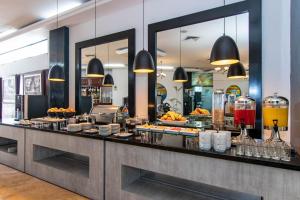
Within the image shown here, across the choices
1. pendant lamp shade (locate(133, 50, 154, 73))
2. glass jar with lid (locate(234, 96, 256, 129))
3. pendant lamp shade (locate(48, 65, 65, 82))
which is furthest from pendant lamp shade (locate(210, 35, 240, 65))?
pendant lamp shade (locate(48, 65, 65, 82))

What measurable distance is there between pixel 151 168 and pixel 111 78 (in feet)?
7.03

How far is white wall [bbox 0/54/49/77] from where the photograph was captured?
553 cm

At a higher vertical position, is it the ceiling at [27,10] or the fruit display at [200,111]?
the ceiling at [27,10]

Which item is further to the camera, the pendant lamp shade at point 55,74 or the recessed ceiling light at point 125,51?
the pendant lamp shade at point 55,74

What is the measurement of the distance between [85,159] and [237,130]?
2.41m

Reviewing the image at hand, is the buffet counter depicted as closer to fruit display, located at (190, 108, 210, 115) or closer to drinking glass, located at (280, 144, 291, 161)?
drinking glass, located at (280, 144, 291, 161)

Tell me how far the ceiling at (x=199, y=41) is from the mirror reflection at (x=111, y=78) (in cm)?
75

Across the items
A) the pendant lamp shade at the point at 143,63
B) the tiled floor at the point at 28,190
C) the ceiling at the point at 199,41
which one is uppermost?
the ceiling at the point at 199,41

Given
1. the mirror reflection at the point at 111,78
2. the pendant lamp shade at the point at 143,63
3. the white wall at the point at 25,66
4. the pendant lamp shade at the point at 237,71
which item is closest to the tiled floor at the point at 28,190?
the mirror reflection at the point at 111,78

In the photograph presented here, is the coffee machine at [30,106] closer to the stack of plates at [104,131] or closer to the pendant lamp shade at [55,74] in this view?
the pendant lamp shade at [55,74]

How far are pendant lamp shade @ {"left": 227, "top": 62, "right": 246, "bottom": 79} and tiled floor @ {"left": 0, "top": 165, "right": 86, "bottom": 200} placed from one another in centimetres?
238

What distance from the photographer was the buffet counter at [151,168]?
1.69 m

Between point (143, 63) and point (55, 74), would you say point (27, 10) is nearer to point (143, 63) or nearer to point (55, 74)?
point (55, 74)

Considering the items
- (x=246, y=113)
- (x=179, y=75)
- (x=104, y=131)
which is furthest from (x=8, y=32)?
(x=246, y=113)
